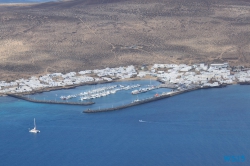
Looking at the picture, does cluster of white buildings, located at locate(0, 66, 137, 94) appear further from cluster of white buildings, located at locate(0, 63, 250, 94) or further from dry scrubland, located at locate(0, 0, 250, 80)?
dry scrubland, located at locate(0, 0, 250, 80)

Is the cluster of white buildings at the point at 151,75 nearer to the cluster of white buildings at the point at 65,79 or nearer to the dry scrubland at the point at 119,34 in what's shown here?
the cluster of white buildings at the point at 65,79

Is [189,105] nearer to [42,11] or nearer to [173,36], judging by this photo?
[173,36]

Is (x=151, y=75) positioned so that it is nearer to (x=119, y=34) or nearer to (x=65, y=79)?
(x=65, y=79)

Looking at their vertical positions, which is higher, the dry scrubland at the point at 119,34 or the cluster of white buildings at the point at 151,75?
the dry scrubland at the point at 119,34

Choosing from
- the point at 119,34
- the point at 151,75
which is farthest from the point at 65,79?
the point at 119,34

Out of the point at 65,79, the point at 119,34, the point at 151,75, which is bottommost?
the point at 65,79

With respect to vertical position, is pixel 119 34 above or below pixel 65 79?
above

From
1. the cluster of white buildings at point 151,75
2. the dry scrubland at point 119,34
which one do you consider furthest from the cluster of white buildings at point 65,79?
the dry scrubland at point 119,34
